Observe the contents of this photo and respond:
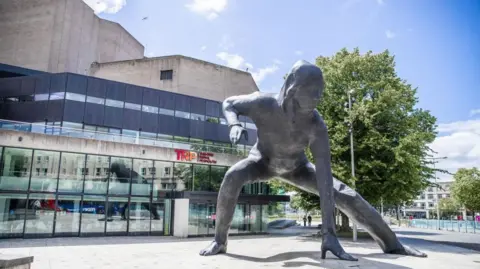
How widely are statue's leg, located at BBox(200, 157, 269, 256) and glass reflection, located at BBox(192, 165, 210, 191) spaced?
58.6ft

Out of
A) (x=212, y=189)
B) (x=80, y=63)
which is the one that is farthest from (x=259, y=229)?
(x=80, y=63)

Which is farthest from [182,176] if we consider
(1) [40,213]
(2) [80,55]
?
(2) [80,55]

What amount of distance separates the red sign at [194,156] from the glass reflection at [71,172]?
604 cm

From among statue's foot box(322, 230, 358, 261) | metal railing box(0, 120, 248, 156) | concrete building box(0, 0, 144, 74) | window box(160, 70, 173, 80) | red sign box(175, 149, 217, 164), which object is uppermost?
concrete building box(0, 0, 144, 74)

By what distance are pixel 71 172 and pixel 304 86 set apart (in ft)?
63.8

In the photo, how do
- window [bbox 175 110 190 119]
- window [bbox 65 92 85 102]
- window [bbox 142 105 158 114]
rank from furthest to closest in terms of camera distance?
window [bbox 175 110 190 119]
window [bbox 142 105 158 114]
window [bbox 65 92 85 102]

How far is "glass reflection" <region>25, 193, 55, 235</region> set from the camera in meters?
19.7

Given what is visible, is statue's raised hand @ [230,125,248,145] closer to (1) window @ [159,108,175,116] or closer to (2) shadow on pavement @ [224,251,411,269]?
(2) shadow on pavement @ [224,251,411,269]

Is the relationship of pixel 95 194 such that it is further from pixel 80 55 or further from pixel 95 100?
pixel 80 55

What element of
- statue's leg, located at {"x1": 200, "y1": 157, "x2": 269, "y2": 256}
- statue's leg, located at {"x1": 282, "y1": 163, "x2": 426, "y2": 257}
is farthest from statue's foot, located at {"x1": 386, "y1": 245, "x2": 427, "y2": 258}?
statue's leg, located at {"x1": 200, "y1": 157, "x2": 269, "y2": 256}

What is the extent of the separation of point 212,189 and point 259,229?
16.3 ft

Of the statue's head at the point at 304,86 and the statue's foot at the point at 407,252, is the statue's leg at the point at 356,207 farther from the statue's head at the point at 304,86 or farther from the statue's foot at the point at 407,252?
the statue's head at the point at 304,86

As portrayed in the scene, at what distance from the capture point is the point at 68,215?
20891 millimetres

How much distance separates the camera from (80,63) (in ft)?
130
